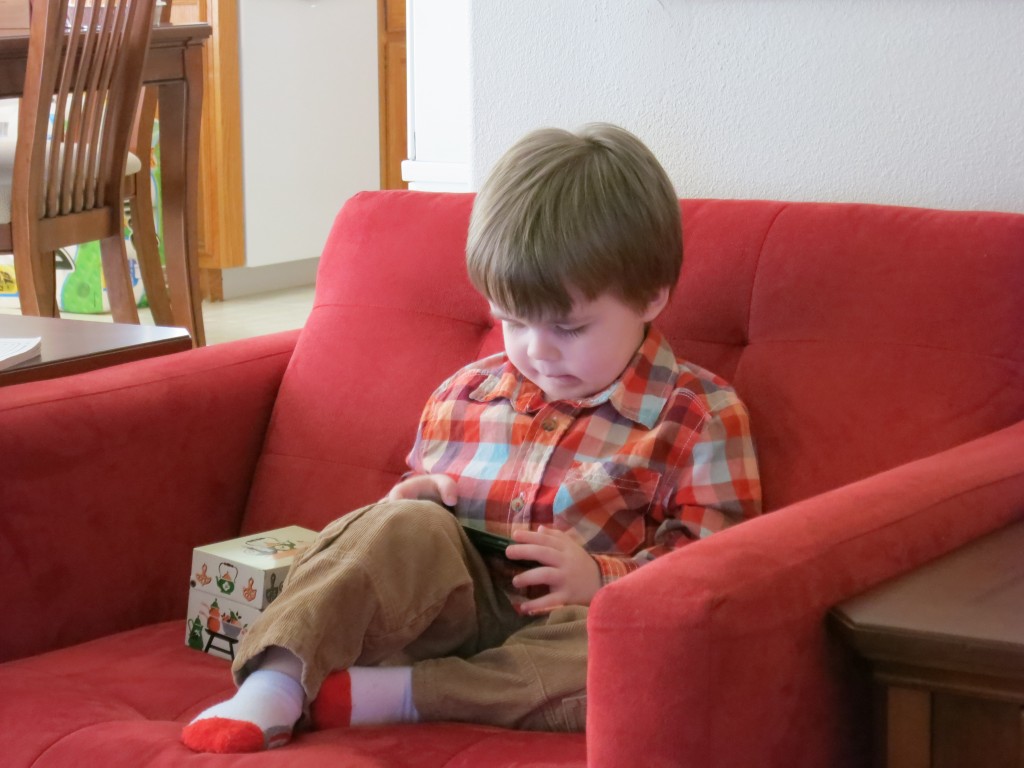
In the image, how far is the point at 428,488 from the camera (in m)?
1.44

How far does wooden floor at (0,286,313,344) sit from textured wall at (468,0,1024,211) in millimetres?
2703

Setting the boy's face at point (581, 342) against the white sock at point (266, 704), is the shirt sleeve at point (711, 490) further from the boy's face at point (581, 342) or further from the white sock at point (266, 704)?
the white sock at point (266, 704)

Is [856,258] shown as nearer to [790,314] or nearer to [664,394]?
[790,314]

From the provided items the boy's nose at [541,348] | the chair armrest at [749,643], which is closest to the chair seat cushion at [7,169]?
the boy's nose at [541,348]

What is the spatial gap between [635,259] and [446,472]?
1.02ft

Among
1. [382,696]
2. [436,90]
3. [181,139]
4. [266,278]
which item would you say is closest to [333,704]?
[382,696]

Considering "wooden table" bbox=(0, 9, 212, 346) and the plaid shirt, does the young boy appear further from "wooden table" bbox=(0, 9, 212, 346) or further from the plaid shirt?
"wooden table" bbox=(0, 9, 212, 346)

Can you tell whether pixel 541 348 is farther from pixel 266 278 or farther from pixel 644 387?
pixel 266 278

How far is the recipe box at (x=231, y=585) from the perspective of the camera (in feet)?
4.77

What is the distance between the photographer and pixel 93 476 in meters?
1.51

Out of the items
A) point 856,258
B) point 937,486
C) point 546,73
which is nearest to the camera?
point 937,486

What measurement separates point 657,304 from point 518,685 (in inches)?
16.6

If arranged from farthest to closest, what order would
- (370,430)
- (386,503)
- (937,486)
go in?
(370,430) → (386,503) → (937,486)

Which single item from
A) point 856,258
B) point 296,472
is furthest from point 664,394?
point 296,472
